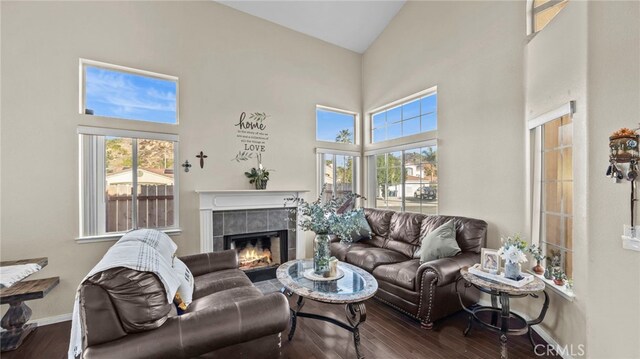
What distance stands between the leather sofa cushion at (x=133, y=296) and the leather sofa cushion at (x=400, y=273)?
2.28 meters

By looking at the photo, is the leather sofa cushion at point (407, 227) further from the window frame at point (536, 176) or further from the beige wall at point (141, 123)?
the beige wall at point (141, 123)

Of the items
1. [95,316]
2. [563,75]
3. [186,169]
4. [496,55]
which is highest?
[496,55]

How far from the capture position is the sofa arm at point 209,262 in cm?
290

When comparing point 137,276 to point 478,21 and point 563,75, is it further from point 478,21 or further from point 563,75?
point 478,21

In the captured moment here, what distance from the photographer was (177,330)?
1536 millimetres

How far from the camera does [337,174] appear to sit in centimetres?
519

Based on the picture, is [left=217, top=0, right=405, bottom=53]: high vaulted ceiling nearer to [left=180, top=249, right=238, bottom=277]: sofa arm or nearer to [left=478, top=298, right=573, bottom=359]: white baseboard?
[left=180, top=249, right=238, bottom=277]: sofa arm

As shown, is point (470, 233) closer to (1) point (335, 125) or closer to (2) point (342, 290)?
(2) point (342, 290)

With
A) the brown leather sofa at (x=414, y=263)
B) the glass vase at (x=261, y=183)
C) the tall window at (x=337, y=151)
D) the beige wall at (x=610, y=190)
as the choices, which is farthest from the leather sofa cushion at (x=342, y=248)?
the beige wall at (x=610, y=190)

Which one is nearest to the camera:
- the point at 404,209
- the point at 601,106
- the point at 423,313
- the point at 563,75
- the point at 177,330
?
the point at 177,330

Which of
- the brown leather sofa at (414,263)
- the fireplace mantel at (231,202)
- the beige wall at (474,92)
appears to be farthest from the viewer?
the fireplace mantel at (231,202)

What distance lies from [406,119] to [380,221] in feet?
5.89

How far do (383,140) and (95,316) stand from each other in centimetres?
452

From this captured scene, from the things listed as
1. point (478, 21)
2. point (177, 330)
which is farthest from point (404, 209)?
point (177, 330)
